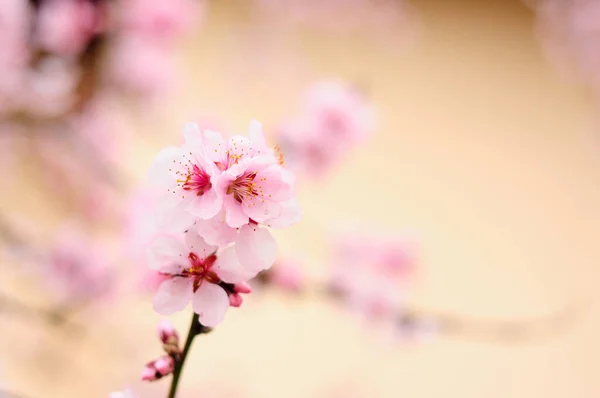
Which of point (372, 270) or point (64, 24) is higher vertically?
point (64, 24)

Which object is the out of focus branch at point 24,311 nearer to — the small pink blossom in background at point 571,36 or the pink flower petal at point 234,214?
the pink flower petal at point 234,214

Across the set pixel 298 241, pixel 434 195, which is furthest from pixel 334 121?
pixel 434 195

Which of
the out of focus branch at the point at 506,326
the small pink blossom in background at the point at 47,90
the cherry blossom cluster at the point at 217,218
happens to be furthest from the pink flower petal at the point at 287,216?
the out of focus branch at the point at 506,326

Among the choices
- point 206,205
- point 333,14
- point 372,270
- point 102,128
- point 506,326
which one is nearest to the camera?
point 206,205

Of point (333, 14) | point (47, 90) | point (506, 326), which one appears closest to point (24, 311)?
point (47, 90)

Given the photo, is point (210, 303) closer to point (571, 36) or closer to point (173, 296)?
point (173, 296)

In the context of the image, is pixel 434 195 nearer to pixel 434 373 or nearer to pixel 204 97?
pixel 434 373

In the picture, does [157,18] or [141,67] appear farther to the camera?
[141,67]
